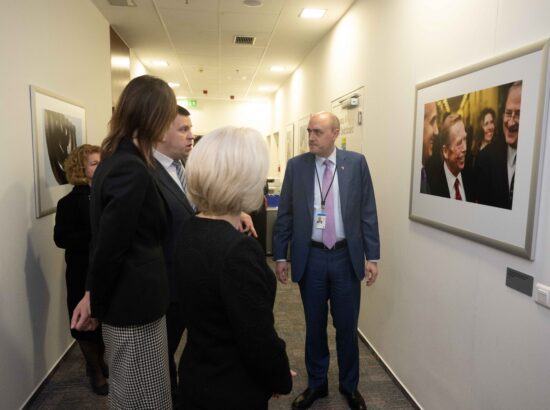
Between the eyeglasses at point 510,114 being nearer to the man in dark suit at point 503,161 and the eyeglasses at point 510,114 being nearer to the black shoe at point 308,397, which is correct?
the man in dark suit at point 503,161

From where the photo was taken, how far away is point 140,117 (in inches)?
55.4

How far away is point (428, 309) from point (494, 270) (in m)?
0.62

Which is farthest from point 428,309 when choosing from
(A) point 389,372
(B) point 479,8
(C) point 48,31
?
(C) point 48,31

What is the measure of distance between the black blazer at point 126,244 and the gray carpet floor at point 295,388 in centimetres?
140

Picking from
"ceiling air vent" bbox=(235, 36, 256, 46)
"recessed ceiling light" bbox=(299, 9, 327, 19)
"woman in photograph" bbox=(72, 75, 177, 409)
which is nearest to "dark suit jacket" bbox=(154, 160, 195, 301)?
"woman in photograph" bbox=(72, 75, 177, 409)

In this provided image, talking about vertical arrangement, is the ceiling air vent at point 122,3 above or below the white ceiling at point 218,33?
below

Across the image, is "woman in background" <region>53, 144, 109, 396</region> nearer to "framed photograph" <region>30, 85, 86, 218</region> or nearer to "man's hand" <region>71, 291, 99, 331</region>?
"framed photograph" <region>30, 85, 86, 218</region>

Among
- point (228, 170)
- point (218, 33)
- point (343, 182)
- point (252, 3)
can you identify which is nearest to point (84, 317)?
point (228, 170)

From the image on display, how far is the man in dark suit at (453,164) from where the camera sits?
1.88 meters

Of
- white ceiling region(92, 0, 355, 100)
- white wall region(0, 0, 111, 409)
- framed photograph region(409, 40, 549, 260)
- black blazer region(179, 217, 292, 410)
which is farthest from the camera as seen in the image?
white ceiling region(92, 0, 355, 100)

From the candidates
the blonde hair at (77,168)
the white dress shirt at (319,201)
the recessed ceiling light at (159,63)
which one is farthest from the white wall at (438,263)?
the recessed ceiling light at (159,63)

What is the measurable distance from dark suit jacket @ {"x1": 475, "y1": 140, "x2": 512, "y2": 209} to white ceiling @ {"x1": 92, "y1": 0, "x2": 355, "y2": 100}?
2.58 m

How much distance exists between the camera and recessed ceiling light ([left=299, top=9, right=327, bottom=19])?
12.8ft

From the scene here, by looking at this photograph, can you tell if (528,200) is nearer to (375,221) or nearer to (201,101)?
(375,221)
